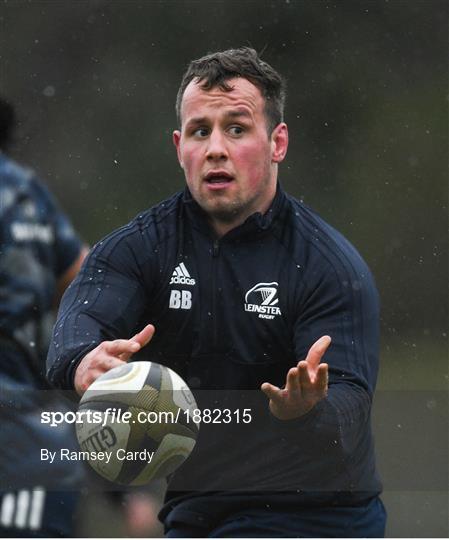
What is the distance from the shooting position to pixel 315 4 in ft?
48.0

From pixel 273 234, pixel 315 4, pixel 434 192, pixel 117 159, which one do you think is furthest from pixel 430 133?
pixel 273 234

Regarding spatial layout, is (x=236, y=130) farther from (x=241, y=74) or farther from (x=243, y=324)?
(x=243, y=324)

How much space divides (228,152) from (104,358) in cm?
98

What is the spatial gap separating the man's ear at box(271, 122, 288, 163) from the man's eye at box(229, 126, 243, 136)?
17 centimetres

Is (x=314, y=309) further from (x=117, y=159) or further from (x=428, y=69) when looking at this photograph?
(x=428, y=69)

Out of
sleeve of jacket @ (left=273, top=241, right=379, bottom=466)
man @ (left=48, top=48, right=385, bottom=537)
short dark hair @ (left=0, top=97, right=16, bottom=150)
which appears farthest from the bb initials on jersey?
short dark hair @ (left=0, top=97, right=16, bottom=150)

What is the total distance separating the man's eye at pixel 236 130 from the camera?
4.81 m

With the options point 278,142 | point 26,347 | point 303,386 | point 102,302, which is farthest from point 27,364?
point 303,386

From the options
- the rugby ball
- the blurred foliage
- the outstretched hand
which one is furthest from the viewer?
the blurred foliage

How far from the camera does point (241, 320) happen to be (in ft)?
15.3

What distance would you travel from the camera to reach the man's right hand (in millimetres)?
4039

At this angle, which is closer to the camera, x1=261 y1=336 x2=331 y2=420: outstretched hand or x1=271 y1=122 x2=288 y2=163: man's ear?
x1=261 y1=336 x2=331 y2=420: outstretched hand

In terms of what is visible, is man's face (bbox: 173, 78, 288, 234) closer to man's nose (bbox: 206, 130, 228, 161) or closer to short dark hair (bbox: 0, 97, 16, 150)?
man's nose (bbox: 206, 130, 228, 161)

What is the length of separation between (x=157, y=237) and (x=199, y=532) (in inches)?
42.1
